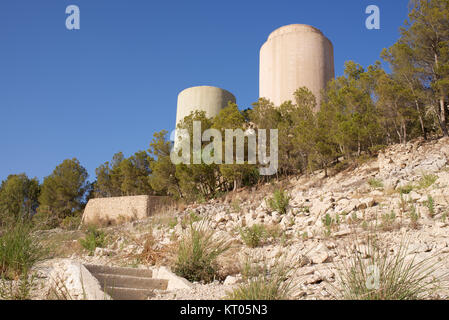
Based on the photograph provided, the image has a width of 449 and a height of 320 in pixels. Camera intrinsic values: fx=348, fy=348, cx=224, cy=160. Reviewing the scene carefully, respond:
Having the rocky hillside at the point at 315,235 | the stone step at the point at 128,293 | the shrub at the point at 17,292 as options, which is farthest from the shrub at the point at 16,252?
the stone step at the point at 128,293

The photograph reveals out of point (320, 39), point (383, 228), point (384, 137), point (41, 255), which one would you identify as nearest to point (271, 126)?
point (384, 137)

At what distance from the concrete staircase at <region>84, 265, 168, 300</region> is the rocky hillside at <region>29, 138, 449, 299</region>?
21 cm

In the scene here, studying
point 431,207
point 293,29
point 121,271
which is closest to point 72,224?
point 121,271

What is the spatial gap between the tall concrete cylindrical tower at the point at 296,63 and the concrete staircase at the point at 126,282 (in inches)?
685

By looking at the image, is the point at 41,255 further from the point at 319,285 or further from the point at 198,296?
the point at 319,285

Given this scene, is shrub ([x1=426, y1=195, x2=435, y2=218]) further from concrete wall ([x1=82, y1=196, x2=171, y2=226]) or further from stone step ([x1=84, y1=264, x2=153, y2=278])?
concrete wall ([x1=82, y1=196, x2=171, y2=226])

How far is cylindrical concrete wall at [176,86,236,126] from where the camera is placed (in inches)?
917

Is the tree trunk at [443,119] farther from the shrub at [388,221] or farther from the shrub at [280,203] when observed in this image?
the shrub at [388,221]

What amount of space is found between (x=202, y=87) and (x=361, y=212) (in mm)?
18880

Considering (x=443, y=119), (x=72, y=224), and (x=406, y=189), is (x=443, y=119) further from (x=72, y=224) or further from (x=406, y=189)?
(x=72, y=224)

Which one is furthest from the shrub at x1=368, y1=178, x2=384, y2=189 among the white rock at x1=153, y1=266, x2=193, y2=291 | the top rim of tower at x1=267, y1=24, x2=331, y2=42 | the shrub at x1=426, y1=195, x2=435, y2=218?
the top rim of tower at x1=267, y1=24, x2=331, y2=42

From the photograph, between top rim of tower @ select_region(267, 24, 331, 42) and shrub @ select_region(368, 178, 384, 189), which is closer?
shrub @ select_region(368, 178, 384, 189)

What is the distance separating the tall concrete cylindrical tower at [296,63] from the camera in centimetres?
2014

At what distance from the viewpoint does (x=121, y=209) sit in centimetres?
1841
